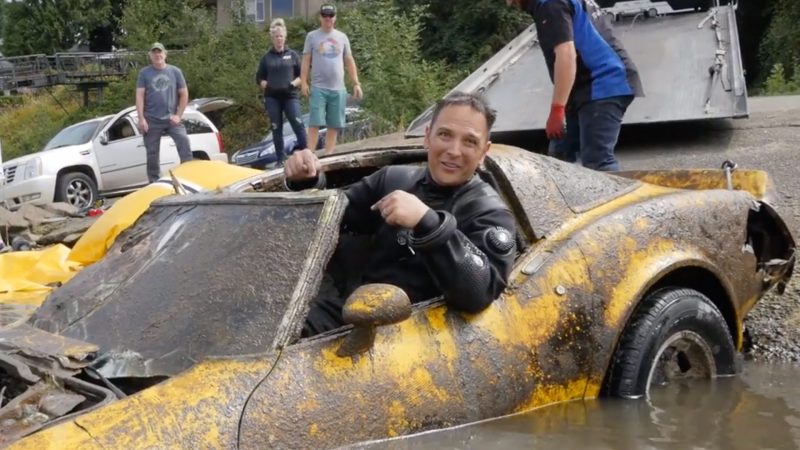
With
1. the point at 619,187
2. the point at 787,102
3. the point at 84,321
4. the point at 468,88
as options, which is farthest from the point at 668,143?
the point at 84,321

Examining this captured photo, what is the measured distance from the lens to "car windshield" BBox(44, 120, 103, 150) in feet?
A: 47.4

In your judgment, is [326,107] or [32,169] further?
[32,169]

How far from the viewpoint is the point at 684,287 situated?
12.5 feet

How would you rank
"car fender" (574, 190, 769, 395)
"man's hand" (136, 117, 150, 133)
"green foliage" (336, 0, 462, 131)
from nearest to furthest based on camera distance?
"car fender" (574, 190, 769, 395) → "man's hand" (136, 117, 150, 133) → "green foliage" (336, 0, 462, 131)

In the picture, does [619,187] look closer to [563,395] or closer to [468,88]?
[563,395]

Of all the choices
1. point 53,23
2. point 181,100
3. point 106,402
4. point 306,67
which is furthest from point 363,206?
point 53,23

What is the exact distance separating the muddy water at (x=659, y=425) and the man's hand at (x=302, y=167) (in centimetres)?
124

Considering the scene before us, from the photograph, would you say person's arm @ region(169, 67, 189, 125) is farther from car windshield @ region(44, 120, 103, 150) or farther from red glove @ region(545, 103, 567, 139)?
red glove @ region(545, 103, 567, 139)

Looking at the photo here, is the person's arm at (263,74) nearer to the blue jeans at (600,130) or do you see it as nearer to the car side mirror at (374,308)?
the blue jeans at (600,130)

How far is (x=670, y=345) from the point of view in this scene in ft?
11.9

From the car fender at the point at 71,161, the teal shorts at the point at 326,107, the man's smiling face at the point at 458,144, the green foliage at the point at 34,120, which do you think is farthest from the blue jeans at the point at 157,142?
the green foliage at the point at 34,120

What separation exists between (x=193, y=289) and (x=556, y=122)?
2739mm

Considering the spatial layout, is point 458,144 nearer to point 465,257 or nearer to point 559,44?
point 465,257

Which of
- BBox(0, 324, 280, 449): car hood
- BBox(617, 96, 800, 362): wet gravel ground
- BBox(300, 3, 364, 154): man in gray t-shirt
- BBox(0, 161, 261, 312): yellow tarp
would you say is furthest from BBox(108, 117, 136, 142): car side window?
BBox(0, 324, 280, 449): car hood
